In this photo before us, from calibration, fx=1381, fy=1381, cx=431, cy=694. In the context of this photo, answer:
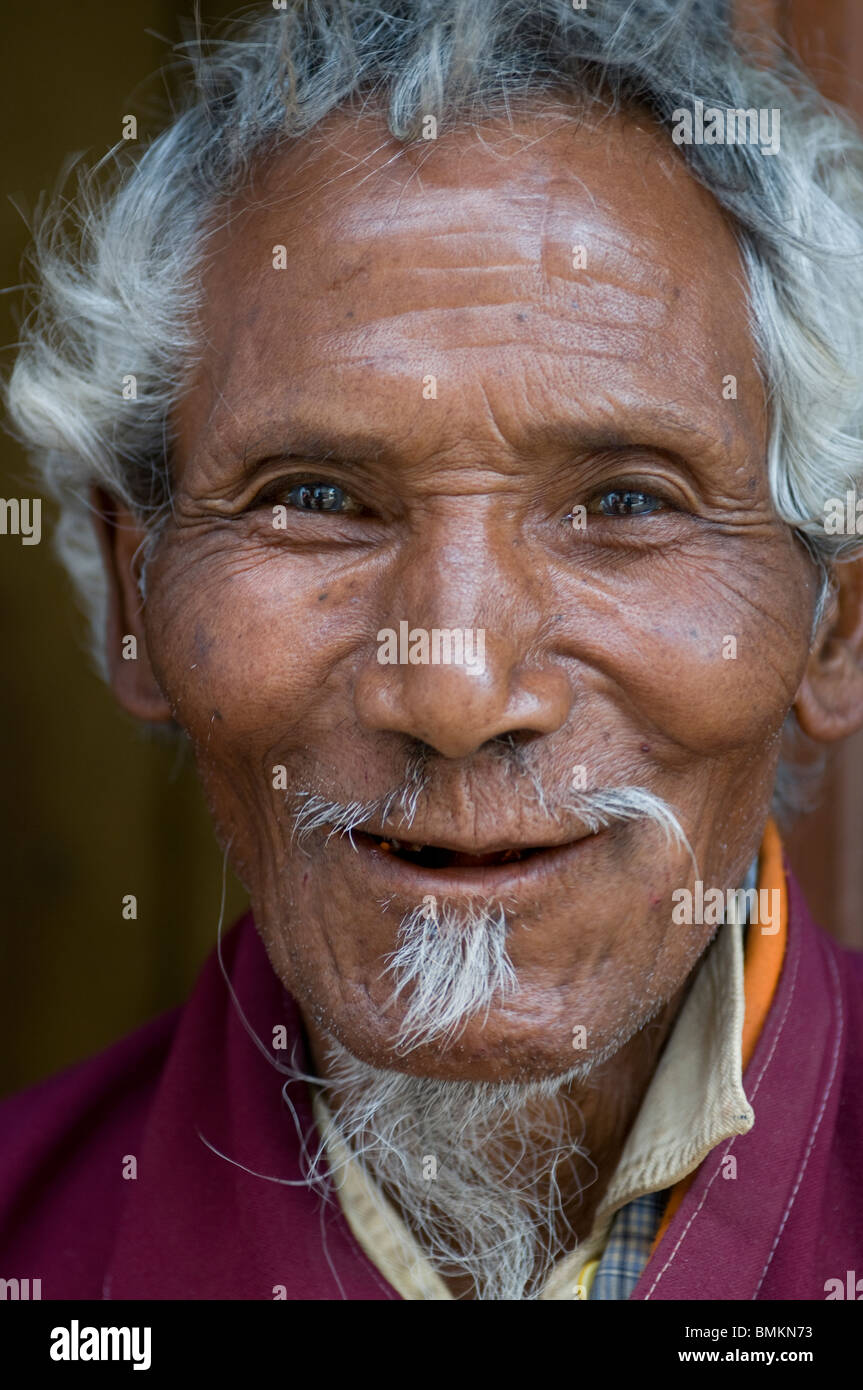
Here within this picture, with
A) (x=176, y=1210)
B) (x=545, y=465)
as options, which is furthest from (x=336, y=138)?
(x=176, y=1210)

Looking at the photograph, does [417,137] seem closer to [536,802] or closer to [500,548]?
[500,548]

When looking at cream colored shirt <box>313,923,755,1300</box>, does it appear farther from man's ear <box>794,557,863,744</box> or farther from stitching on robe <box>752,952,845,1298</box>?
man's ear <box>794,557,863,744</box>

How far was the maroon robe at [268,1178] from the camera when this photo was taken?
1.69 meters

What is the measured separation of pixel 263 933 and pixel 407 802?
0.35m

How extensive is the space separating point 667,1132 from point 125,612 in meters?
1.13

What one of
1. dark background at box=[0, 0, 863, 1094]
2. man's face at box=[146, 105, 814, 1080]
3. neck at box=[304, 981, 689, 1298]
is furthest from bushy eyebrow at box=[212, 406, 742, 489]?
dark background at box=[0, 0, 863, 1094]

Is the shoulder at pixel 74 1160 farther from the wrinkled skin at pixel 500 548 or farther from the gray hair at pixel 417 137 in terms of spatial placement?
the gray hair at pixel 417 137

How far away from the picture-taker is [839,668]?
2018mm

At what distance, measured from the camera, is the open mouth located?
1.65 metres

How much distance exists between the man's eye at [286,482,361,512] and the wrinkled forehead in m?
0.12

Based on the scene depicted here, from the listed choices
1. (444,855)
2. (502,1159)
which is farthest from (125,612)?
(502,1159)

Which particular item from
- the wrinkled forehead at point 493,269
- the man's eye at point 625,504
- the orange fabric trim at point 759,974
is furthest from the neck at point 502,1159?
the wrinkled forehead at point 493,269
